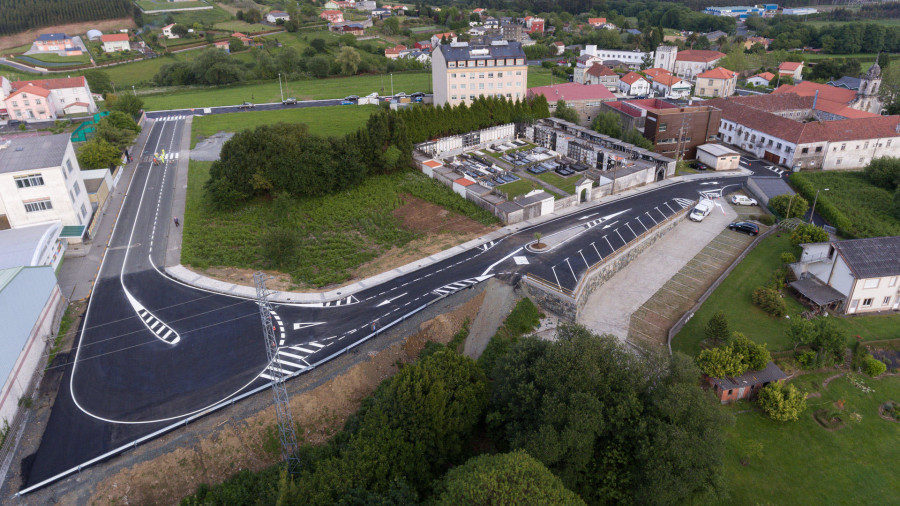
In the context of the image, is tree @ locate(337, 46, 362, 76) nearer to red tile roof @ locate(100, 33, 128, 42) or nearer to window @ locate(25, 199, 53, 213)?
red tile roof @ locate(100, 33, 128, 42)

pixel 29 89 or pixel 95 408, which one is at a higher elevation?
pixel 29 89

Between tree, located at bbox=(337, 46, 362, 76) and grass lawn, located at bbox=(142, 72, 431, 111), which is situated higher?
tree, located at bbox=(337, 46, 362, 76)

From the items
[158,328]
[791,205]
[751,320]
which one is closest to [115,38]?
[158,328]

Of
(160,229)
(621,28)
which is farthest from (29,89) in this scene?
(621,28)

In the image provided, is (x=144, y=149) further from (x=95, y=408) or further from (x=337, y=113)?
(x=95, y=408)

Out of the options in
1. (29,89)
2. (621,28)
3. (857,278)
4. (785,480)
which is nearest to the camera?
(785,480)

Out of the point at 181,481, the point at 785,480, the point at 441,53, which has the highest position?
the point at 441,53

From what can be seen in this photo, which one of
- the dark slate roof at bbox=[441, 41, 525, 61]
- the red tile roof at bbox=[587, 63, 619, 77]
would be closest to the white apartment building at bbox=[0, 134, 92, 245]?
the dark slate roof at bbox=[441, 41, 525, 61]
